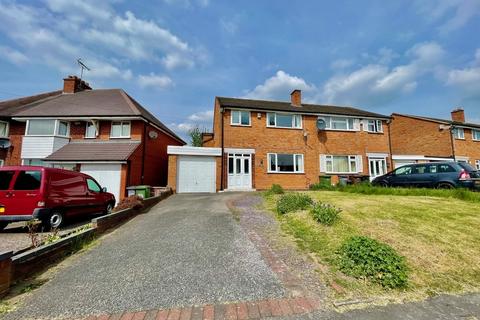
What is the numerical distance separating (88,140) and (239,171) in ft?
35.2

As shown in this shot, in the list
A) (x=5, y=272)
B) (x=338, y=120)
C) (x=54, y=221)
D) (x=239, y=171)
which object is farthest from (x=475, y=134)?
(x=5, y=272)

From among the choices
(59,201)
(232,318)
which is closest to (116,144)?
(59,201)

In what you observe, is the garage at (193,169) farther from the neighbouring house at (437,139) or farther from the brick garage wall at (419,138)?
the brick garage wall at (419,138)

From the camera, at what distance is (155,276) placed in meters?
3.81

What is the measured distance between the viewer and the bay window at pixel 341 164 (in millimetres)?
18844

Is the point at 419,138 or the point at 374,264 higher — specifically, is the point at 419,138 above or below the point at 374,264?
above

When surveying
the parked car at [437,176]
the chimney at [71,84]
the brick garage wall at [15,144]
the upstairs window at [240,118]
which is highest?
the chimney at [71,84]

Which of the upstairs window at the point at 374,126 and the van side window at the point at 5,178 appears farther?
the upstairs window at the point at 374,126

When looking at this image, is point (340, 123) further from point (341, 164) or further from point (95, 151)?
point (95, 151)

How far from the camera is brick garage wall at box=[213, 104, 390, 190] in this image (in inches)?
680

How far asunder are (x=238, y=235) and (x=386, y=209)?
479cm

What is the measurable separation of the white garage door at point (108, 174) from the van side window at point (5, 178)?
7308 millimetres

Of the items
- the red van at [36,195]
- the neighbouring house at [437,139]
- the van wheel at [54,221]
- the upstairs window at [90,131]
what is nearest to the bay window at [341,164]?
the neighbouring house at [437,139]

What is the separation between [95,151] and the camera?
15359 millimetres
